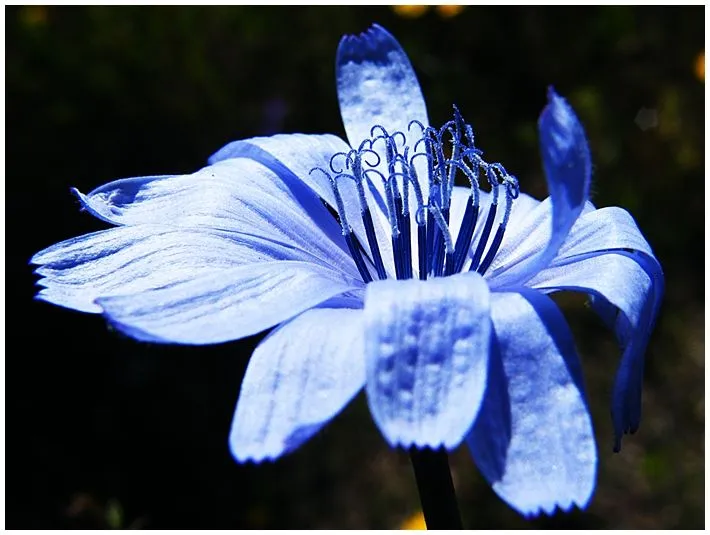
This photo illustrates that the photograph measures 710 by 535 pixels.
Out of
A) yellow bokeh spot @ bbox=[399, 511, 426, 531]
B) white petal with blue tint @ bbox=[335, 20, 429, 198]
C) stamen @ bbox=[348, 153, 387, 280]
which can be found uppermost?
white petal with blue tint @ bbox=[335, 20, 429, 198]

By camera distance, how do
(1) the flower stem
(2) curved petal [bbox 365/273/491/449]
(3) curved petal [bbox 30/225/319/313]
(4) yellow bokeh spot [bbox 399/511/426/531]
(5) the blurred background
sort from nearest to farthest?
(2) curved petal [bbox 365/273/491/449]
(1) the flower stem
(3) curved petal [bbox 30/225/319/313]
(4) yellow bokeh spot [bbox 399/511/426/531]
(5) the blurred background

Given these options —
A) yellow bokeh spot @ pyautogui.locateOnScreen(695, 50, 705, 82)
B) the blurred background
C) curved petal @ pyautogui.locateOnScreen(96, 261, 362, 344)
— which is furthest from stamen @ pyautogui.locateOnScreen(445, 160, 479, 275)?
yellow bokeh spot @ pyautogui.locateOnScreen(695, 50, 705, 82)

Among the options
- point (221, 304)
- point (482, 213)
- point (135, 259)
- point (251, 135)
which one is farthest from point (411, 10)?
point (221, 304)

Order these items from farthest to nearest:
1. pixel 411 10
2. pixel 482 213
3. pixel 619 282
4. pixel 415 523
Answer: pixel 411 10 < pixel 415 523 < pixel 482 213 < pixel 619 282

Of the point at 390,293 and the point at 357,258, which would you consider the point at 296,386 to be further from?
the point at 357,258

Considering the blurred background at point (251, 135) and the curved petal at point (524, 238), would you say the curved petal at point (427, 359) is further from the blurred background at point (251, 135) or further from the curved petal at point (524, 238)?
the blurred background at point (251, 135)

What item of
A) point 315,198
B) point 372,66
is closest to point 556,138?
point 315,198

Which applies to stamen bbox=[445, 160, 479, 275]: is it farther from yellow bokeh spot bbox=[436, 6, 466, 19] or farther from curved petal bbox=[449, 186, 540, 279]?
yellow bokeh spot bbox=[436, 6, 466, 19]
